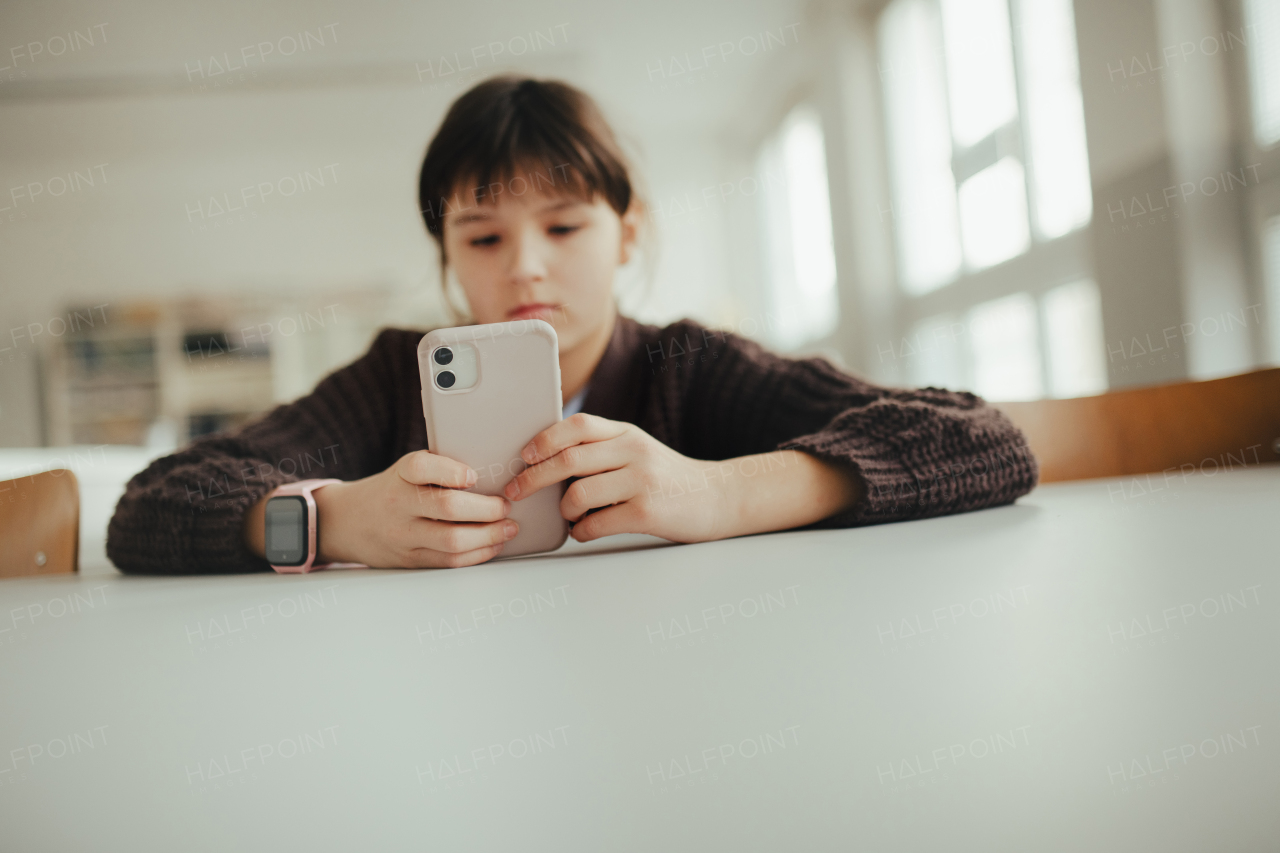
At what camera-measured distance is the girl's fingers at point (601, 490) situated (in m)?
0.50

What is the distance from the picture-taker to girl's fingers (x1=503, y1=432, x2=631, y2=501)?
0.49 metres

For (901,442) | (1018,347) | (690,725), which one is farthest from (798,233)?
(690,725)

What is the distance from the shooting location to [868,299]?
13.4ft

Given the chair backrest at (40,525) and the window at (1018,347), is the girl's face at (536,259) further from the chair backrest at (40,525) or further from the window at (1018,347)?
the window at (1018,347)

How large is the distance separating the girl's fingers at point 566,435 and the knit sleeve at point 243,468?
0.81 ft

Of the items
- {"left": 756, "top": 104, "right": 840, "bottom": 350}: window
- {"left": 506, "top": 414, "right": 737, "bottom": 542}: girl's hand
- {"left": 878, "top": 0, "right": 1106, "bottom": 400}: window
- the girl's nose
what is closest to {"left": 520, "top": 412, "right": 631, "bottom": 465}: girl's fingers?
{"left": 506, "top": 414, "right": 737, "bottom": 542}: girl's hand

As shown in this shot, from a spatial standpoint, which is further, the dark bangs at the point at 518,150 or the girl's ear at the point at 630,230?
the girl's ear at the point at 630,230

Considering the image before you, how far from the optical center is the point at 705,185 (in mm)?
5551

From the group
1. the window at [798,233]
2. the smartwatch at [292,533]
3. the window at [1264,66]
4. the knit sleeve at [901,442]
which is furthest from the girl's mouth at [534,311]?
the window at [798,233]

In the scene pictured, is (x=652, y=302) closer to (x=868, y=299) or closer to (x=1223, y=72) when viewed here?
(x=868, y=299)

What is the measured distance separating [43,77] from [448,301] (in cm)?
484

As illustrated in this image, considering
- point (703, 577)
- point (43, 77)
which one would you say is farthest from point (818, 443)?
point (43, 77)

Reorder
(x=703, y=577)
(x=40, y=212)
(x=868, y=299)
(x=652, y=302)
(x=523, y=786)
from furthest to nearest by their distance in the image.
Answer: (x=652, y=302)
(x=40, y=212)
(x=868, y=299)
(x=703, y=577)
(x=523, y=786)

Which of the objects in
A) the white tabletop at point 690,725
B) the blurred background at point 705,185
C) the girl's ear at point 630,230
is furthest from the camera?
the blurred background at point 705,185
